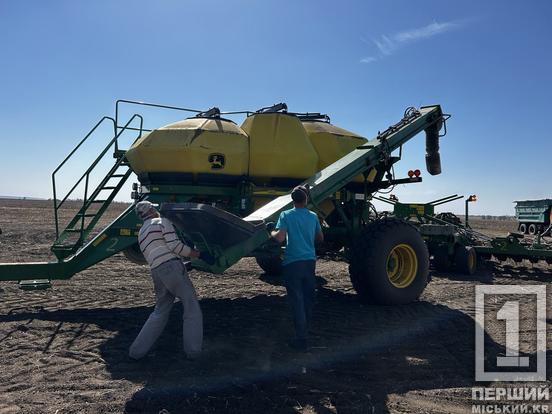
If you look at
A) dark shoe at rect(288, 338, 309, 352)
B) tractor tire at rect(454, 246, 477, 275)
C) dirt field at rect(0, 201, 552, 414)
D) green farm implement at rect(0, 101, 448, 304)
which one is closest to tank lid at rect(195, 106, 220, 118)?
green farm implement at rect(0, 101, 448, 304)

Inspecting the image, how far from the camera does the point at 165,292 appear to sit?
4.71 m

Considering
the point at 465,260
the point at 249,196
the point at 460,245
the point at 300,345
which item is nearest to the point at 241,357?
the point at 300,345

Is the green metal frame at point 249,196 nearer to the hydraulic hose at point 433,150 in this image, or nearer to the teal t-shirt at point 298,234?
the hydraulic hose at point 433,150

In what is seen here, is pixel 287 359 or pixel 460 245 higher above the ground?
pixel 460 245

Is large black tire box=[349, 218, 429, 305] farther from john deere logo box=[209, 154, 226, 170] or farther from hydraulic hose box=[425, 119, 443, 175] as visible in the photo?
john deere logo box=[209, 154, 226, 170]

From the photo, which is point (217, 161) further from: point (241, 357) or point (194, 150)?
point (241, 357)

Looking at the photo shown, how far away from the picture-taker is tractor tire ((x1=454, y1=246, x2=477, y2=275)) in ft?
33.5

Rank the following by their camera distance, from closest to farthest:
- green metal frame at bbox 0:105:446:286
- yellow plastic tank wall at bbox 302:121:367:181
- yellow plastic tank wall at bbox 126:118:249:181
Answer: green metal frame at bbox 0:105:446:286
yellow plastic tank wall at bbox 126:118:249:181
yellow plastic tank wall at bbox 302:121:367:181

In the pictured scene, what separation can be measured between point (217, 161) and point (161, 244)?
7.99 ft

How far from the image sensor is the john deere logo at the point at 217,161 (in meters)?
6.80

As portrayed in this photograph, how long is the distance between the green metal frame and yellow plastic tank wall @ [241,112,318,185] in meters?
0.26

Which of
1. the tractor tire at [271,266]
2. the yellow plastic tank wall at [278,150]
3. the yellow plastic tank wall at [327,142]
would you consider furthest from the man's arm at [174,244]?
the tractor tire at [271,266]

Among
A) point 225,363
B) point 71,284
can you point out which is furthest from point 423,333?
point 71,284

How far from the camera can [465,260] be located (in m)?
10.2
